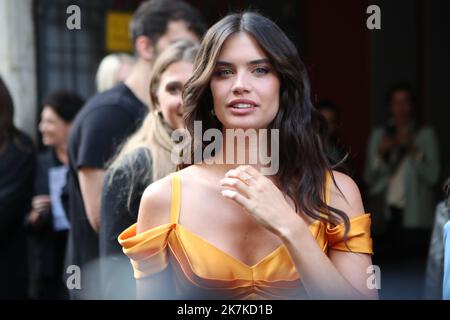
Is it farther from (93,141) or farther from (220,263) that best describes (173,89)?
(220,263)

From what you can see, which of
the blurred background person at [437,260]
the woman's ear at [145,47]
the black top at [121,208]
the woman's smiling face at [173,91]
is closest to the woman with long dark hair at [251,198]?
the black top at [121,208]

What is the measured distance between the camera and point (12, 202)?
445 centimetres

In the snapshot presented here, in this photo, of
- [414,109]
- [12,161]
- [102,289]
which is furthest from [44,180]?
[414,109]

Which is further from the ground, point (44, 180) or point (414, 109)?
point (414, 109)

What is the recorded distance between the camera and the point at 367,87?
823 cm

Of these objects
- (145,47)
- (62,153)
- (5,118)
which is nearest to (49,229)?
(62,153)

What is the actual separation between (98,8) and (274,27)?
4998 mm

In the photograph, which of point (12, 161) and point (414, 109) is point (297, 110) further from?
point (414, 109)

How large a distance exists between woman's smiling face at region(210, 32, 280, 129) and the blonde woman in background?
0.81 m

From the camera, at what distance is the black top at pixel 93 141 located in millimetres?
3779

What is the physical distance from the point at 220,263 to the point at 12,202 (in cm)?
234

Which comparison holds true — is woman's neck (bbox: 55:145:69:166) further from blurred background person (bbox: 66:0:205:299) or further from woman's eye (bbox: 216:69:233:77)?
woman's eye (bbox: 216:69:233:77)

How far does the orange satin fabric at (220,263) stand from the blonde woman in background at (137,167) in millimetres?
814

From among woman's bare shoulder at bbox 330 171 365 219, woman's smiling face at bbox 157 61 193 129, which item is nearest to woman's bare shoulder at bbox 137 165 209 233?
woman's bare shoulder at bbox 330 171 365 219
